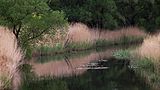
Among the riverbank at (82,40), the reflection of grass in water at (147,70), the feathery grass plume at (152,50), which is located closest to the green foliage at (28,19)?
the riverbank at (82,40)

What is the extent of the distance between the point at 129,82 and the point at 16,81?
175 inches

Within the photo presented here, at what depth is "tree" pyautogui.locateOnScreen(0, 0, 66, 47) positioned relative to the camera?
21453mm

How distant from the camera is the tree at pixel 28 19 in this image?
21453 millimetres

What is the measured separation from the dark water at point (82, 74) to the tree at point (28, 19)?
1736mm

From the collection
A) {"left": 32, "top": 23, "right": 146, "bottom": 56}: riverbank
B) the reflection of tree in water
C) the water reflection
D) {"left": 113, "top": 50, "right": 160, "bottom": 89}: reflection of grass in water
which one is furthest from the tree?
{"left": 113, "top": 50, "right": 160, "bottom": 89}: reflection of grass in water

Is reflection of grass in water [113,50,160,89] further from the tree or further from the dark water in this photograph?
the tree

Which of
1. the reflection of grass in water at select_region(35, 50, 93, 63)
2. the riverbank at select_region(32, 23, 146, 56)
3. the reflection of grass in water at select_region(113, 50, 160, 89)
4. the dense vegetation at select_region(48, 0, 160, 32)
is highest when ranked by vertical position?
the dense vegetation at select_region(48, 0, 160, 32)

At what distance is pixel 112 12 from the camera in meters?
40.0

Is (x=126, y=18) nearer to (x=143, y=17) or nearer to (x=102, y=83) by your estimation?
(x=143, y=17)

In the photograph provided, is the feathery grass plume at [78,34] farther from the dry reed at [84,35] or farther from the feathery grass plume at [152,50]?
the feathery grass plume at [152,50]

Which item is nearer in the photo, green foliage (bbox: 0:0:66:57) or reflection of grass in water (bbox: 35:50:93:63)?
green foliage (bbox: 0:0:66:57)

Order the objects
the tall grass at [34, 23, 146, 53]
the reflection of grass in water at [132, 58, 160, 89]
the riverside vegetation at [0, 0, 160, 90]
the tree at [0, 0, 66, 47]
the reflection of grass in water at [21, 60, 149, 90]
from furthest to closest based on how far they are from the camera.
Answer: the tall grass at [34, 23, 146, 53] → the tree at [0, 0, 66, 47] → the reflection of grass in water at [132, 58, 160, 89] → the riverside vegetation at [0, 0, 160, 90] → the reflection of grass in water at [21, 60, 149, 90]

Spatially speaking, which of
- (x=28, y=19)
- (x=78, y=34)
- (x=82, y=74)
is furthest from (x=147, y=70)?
(x=78, y=34)

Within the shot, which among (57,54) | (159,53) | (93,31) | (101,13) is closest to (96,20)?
(101,13)
